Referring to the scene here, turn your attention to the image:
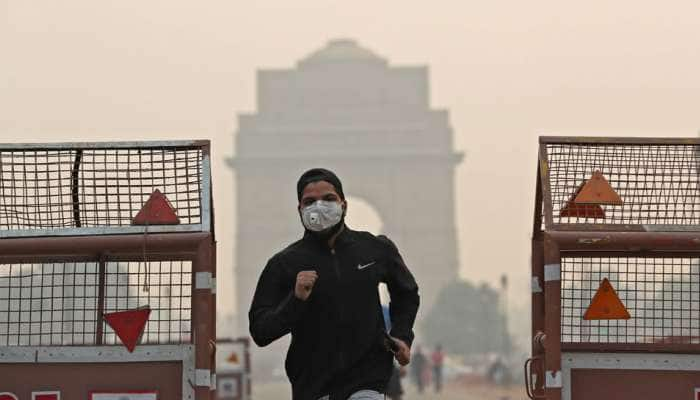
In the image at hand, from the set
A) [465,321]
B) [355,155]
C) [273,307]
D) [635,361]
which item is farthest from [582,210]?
[355,155]

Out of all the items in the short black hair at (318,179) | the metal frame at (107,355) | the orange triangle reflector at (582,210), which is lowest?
the metal frame at (107,355)

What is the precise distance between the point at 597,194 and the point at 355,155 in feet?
336

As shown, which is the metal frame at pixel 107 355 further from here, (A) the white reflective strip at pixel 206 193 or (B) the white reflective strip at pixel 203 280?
(A) the white reflective strip at pixel 206 193

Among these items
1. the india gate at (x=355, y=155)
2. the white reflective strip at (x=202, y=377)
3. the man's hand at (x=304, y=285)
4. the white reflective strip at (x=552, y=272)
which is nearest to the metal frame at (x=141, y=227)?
the white reflective strip at (x=202, y=377)

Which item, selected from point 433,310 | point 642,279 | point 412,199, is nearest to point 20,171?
point 642,279

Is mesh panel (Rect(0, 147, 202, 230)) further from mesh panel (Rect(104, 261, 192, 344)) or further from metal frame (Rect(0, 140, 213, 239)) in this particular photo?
mesh panel (Rect(104, 261, 192, 344))

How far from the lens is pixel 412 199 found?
4274 inches

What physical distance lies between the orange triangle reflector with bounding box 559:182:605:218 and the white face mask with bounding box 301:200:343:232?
1.21 m

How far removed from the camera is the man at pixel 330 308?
6.25m

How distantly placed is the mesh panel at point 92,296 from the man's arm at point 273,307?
58 cm

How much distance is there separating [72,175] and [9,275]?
44 cm

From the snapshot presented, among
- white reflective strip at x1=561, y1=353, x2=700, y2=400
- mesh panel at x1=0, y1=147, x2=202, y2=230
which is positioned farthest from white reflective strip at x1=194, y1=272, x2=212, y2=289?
white reflective strip at x1=561, y1=353, x2=700, y2=400

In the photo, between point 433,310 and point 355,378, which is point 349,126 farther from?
point 355,378

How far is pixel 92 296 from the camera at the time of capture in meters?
6.93
